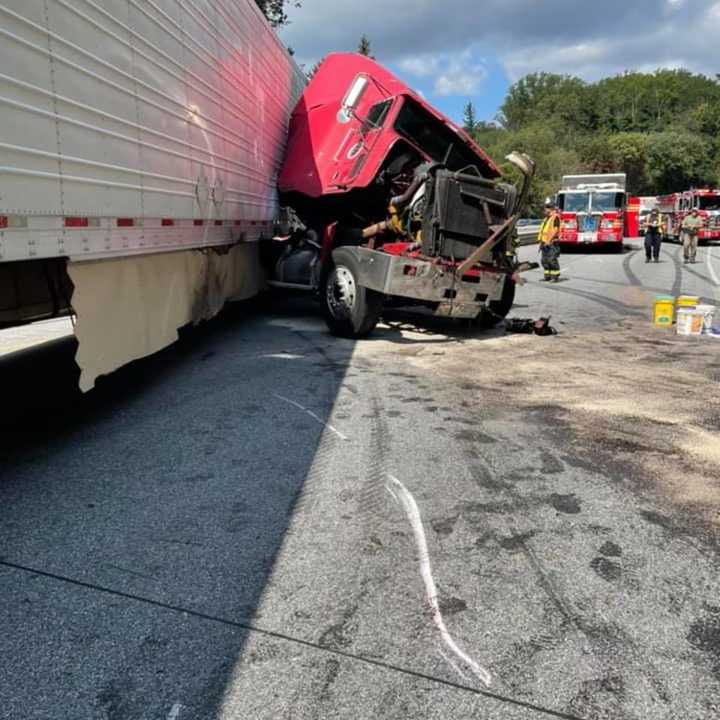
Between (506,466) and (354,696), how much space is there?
92.0 inches

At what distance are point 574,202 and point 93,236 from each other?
2569 centimetres

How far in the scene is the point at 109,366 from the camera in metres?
Result: 5.22

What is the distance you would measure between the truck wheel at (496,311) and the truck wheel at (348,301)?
1835 millimetres

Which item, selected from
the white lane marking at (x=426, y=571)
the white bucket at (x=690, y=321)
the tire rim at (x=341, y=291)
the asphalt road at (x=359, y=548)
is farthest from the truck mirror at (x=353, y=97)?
the white lane marking at (x=426, y=571)

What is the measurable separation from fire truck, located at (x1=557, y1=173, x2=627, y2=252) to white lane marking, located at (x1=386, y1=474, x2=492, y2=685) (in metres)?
25.1

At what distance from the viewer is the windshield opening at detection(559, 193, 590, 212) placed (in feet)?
90.3

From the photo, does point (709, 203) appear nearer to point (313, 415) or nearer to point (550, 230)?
point (550, 230)

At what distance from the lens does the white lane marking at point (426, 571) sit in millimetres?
2492

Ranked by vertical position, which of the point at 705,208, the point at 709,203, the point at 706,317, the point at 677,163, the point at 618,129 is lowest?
the point at 706,317

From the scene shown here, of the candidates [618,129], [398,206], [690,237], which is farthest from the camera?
[618,129]

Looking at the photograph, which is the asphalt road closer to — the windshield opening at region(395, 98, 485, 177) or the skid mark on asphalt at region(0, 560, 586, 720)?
the skid mark on asphalt at region(0, 560, 586, 720)

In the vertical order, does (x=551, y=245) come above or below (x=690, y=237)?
below

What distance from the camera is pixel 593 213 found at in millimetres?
27172

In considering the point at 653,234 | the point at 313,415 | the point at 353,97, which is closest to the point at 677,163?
the point at 653,234
